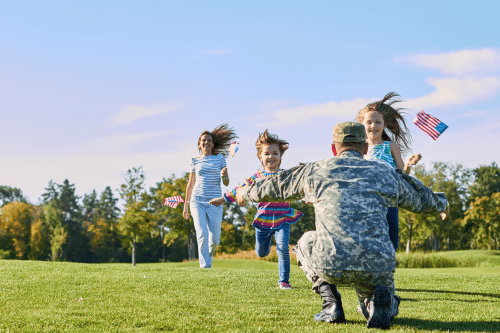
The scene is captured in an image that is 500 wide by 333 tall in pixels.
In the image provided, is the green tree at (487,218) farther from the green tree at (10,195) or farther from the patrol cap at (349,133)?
the green tree at (10,195)

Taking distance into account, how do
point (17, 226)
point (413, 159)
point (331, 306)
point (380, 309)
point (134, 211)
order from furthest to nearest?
1. point (17, 226)
2. point (134, 211)
3. point (413, 159)
4. point (331, 306)
5. point (380, 309)

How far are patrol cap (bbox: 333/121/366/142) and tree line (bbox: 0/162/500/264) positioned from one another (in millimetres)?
32446

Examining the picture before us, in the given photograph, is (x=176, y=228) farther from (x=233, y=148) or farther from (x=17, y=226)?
(x=17, y=226)

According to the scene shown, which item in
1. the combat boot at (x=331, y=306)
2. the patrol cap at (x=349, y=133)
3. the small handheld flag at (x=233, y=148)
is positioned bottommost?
the combat boot at (x=331, y=306)

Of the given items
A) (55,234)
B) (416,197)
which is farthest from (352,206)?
(55,234)

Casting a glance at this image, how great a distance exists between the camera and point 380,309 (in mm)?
3877

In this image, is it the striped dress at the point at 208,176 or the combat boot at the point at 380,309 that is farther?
the striped dress at the point at 208,176

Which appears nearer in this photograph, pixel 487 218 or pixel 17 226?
pixel 487 218

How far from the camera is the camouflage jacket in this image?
361 cm

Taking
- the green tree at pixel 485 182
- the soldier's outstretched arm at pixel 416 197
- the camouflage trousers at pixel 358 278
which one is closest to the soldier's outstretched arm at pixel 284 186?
the camouflage trousers at pixel 358 278

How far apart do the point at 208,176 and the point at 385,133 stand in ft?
14.7

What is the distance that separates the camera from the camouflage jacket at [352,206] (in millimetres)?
3613

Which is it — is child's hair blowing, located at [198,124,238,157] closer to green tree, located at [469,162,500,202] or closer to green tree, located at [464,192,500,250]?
green tree, located at [464,192,500,250]

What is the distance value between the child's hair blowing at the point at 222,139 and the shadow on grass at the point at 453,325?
688 cm
